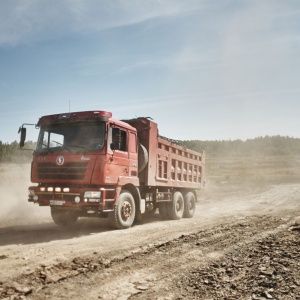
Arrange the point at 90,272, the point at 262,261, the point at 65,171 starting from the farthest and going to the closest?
the point at 65,171, the point at 262,261, the point at 90,272

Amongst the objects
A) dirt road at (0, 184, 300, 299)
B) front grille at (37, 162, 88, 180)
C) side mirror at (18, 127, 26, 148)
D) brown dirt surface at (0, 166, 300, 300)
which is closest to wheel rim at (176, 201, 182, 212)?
brown dirt surface at (0, 166, 300, 300)

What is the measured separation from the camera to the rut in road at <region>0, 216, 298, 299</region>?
3586 millimetres

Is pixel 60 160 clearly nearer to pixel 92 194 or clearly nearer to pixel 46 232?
pixel 92 194

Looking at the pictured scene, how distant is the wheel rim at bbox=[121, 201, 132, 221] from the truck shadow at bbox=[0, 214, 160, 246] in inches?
19.9

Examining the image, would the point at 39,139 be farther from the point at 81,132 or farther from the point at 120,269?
the point at 120,269

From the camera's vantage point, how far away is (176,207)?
11023 mm

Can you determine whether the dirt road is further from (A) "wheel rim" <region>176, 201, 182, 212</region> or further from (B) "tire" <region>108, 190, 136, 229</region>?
(A) "wheel rim" <region>176, 201, 182, 212</region>

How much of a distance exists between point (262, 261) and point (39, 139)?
6.19 metres

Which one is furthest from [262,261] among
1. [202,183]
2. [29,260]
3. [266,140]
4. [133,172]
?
[266,140]

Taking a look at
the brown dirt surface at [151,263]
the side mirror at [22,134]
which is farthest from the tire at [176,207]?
the side mirror at [22,134]

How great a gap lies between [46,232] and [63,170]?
173cm

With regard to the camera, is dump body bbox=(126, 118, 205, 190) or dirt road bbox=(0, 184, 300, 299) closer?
dirt road bbox=(0, 184, 300, 299)

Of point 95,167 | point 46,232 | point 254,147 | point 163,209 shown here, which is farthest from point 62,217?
point 254,147

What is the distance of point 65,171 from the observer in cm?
754
